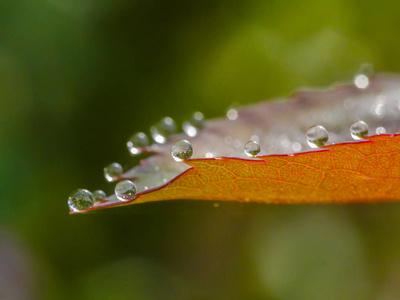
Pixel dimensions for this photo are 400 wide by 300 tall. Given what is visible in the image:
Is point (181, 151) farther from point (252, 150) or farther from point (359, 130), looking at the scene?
point (359, 130)

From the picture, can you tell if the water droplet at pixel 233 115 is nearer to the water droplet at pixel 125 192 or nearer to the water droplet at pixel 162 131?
the water droplet at pixel 162 131

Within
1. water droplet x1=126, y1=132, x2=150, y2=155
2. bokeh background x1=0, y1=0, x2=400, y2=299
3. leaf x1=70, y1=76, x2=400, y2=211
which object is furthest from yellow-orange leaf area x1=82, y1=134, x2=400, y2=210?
bokeh background x1=0, y1=0, x2=400, y2=299

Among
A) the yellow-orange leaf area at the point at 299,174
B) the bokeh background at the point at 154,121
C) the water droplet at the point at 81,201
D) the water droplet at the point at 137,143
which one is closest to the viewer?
the yellow-orange leaf area at the point at 299,174

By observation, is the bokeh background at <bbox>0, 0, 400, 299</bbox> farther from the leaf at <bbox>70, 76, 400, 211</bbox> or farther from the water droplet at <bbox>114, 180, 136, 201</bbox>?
the water droplet at <bbox>114, 180, 136, 201</bbox>

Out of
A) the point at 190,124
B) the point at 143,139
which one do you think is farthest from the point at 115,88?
the point at 143,139

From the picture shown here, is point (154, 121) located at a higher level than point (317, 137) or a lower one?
higher

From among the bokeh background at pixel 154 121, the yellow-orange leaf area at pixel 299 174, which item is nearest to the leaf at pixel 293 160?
the yellow-orange leaf area at pixel 299 174

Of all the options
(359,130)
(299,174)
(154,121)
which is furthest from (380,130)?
(154,121)
